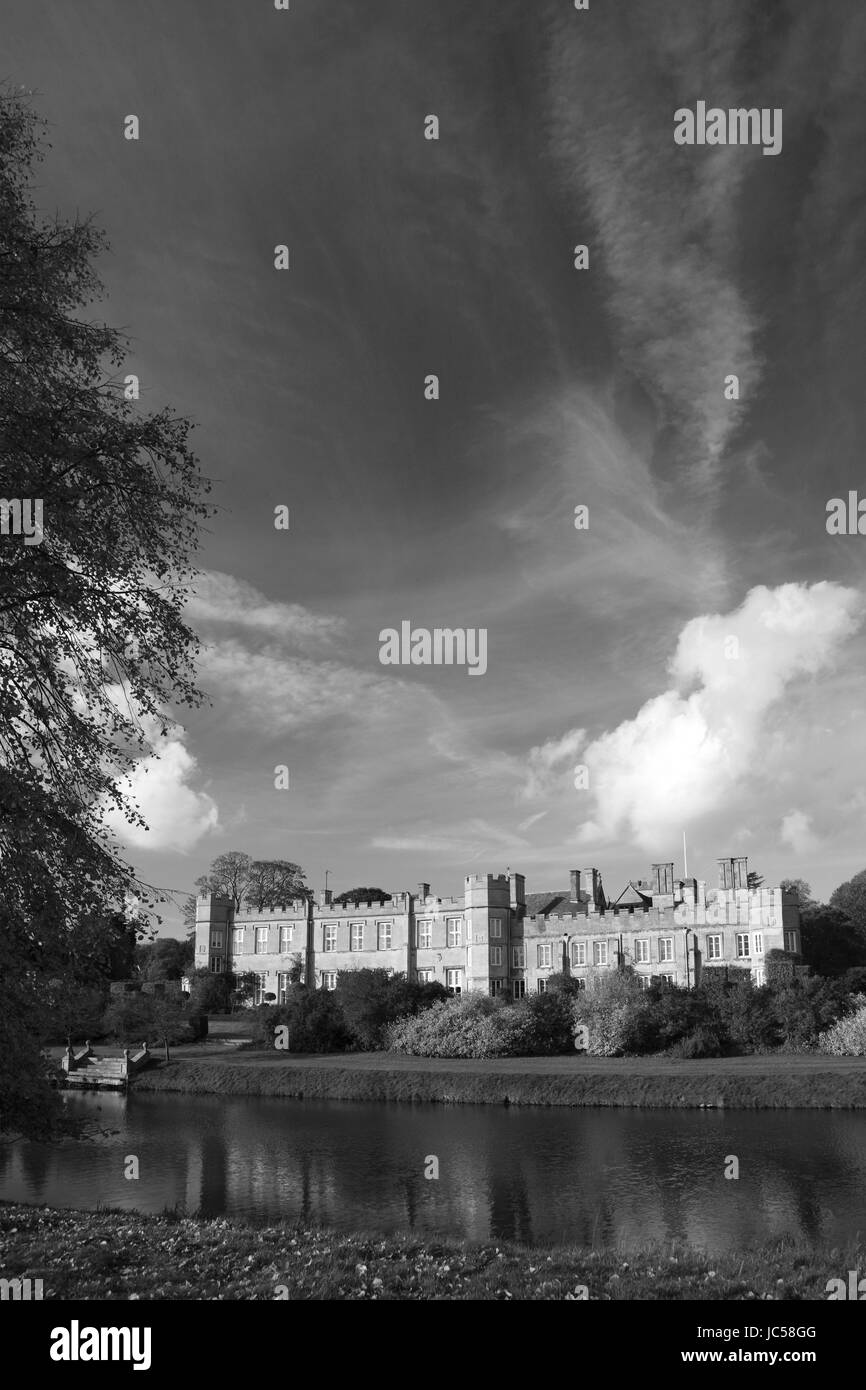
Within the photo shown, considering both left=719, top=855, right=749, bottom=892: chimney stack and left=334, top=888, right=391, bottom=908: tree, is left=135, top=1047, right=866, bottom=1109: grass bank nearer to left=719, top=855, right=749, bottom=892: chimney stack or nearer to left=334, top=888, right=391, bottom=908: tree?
left=719, top=855, right=749, bottom=892: chimney stack

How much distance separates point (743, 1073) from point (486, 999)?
51.5ft

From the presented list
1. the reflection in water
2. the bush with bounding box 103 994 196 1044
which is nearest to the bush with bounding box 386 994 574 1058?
the reflection in water

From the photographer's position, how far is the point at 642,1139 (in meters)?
30.7

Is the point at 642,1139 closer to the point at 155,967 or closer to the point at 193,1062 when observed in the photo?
the point at 193,1062

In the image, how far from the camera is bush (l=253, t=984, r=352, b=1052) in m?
52.6

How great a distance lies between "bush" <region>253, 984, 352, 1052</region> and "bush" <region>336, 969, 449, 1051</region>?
609 mm

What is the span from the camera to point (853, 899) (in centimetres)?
7631

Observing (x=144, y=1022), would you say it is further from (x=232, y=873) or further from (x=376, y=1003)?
(x=232, y=873)

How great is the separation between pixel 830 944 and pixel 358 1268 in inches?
2343

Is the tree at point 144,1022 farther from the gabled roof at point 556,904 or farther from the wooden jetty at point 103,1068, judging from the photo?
the gabled roof at point 556,904

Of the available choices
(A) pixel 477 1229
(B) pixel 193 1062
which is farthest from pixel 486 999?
(A) pixel 477 1229

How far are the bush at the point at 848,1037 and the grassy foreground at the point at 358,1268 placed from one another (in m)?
32.7

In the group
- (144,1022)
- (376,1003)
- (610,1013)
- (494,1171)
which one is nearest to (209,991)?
(144,1022)

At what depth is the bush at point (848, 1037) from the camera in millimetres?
44000
